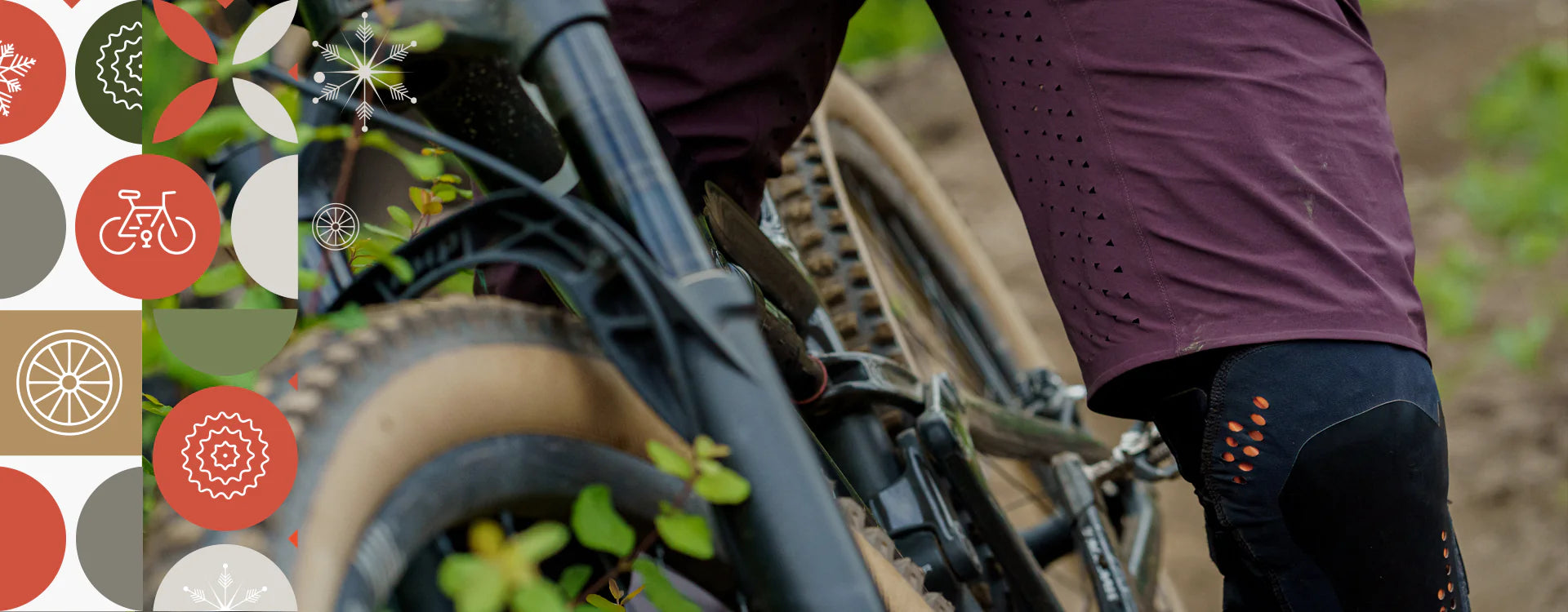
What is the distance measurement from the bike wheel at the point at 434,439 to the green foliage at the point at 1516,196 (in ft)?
7.52

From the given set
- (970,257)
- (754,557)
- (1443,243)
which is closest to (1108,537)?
(970,257)

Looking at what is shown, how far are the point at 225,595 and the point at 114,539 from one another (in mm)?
55

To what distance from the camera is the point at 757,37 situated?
2.42 feet

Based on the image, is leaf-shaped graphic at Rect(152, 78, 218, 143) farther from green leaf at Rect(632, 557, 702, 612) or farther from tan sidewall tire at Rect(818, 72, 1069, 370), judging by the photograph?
tan sidewall tire at Rect(818, 72, 1069, 370)

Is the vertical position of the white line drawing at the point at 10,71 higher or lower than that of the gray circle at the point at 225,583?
higher

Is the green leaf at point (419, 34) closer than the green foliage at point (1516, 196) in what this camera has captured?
Yes

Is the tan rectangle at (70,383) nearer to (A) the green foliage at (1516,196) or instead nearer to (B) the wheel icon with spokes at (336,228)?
(B) the wheel icon with spokes at (336,228)

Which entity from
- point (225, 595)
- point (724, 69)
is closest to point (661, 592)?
point (225, 595)

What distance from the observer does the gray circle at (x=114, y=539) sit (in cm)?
38

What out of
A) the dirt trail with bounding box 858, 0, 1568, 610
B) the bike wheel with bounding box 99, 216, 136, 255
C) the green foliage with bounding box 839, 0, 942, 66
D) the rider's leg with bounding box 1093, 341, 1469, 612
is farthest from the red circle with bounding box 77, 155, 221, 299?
the green foliage with bounding box 839, 0, 942, 66

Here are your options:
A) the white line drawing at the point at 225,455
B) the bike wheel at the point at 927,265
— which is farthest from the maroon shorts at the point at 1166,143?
the bike wheel at the point at 927,265

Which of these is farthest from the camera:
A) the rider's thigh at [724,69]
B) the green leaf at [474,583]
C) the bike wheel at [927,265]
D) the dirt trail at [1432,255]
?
the dirt trail at [1432,255]

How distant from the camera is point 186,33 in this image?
0.48 meters

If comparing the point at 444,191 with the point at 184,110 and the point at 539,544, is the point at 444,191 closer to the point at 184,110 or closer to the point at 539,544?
the point at 184,110
